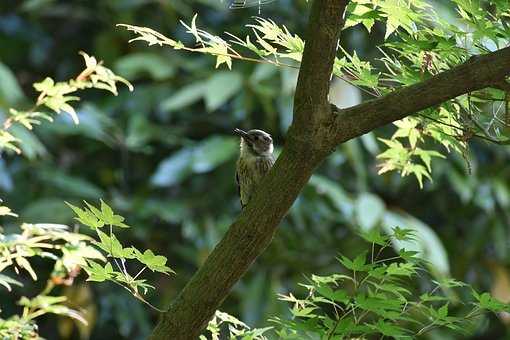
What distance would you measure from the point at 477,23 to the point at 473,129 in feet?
0.68

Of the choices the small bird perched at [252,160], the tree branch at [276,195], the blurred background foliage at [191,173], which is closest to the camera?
the tree branch at [276,195]

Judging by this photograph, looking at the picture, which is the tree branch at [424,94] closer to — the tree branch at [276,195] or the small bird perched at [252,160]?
the tree branch at [276,195]

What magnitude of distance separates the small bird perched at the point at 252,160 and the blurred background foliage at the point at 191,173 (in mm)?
1347

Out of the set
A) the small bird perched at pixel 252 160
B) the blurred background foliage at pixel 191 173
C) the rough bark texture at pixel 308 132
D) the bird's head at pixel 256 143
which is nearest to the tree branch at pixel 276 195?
the rough bark texture at pixel 308 132

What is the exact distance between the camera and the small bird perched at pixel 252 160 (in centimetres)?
283

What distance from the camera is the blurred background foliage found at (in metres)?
4.49

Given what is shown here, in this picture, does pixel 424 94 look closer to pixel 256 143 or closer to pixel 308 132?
pixel 308 132

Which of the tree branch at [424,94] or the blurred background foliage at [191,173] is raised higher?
the tree branch at [424,94]

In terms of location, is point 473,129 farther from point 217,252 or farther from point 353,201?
point 353,201

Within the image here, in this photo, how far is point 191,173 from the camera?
4.79m

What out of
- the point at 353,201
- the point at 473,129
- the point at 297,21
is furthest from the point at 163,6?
the point at 473,129

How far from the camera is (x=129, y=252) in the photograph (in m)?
1.54

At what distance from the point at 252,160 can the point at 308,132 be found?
135 cm

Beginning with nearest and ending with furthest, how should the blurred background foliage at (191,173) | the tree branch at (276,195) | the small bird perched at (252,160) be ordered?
the tree branch at (276,195), the small bird perched at (252,160), the blurred background foliage at (191,173)
